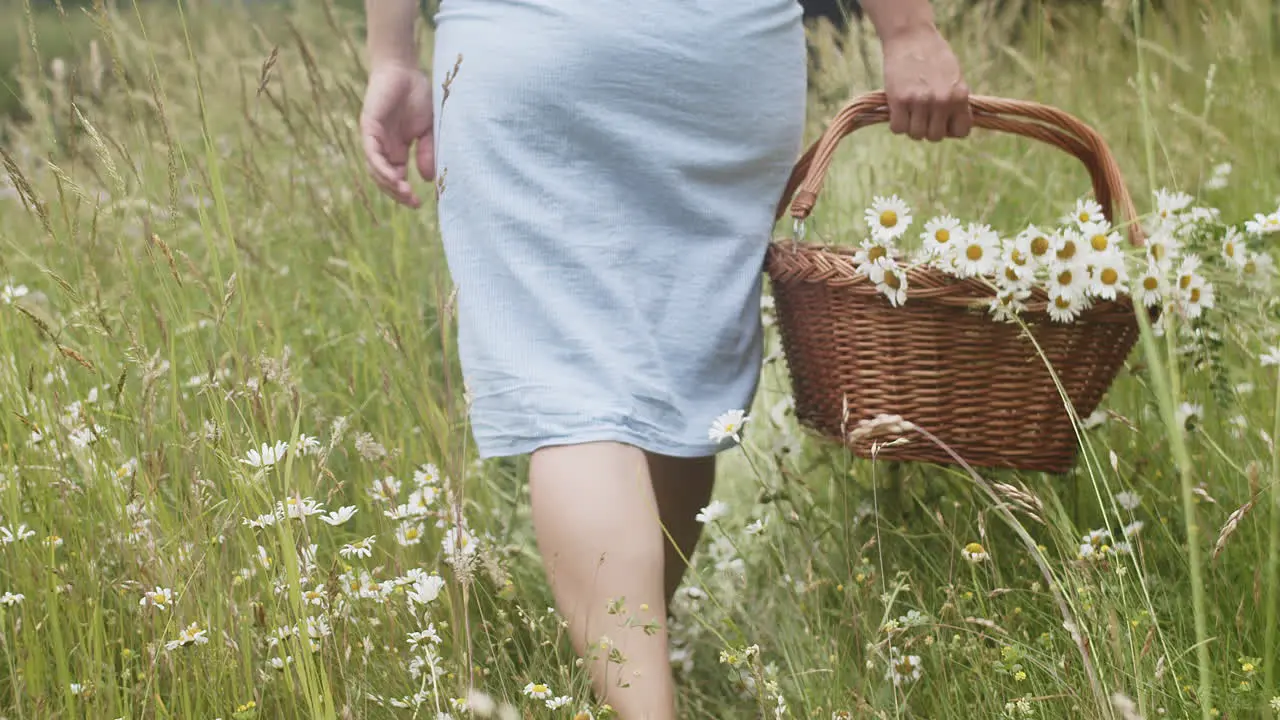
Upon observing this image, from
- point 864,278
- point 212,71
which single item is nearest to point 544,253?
point 864,278

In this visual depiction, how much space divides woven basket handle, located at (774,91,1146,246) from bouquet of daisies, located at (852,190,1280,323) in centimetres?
9

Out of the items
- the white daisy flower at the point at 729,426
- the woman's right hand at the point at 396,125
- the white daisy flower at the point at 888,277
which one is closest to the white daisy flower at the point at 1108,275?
the white daisy flower at the point at 888,277

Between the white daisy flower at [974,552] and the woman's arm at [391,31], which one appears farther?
the woman's arm at [391,31]

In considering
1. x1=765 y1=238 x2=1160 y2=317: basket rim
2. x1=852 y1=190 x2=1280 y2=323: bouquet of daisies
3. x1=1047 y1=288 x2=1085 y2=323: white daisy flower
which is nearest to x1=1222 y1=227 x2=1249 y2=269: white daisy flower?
x1=852 y1=190 x2=1280 y2=323: bouquet of daisies

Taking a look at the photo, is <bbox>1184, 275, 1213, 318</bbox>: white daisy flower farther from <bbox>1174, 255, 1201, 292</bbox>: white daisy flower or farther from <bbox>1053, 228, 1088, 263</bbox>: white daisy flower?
<bbox>1053, 228, 1088, 263</bbox>: white daisy flower

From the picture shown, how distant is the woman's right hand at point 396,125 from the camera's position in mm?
1780

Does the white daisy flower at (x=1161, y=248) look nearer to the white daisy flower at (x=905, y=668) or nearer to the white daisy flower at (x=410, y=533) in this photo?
the white daisy flower at (x=905, y=668)

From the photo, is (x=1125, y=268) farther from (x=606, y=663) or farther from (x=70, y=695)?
(x=70, y=695)

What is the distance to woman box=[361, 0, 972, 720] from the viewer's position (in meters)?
1.51

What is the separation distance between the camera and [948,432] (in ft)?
5.49

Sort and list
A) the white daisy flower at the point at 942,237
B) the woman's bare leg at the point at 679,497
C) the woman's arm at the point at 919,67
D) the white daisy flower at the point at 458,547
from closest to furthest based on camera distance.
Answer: the white daisy flower at the point at 458,547, the white daisy flower at the point at 942,237, the woman's arm at the point at 919,67, the woman's bare leg at the point at 679,497

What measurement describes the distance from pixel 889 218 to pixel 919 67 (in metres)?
0.22

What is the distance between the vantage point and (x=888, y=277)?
160cm

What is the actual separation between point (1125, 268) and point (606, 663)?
77cm
